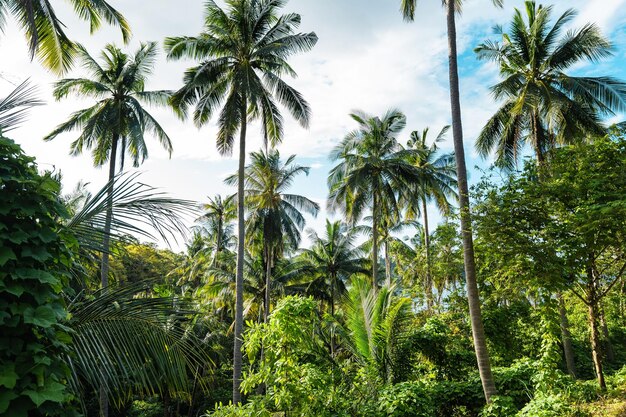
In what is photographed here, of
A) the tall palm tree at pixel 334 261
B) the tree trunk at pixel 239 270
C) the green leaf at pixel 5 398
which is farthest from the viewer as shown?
the tall palm tree at pixel 334 261

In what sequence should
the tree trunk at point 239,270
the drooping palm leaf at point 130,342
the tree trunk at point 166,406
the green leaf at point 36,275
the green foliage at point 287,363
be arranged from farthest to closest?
the tree trunk at point 166,406 < the tree trunk at point 239,270 < the green foliage at point 287,363 < the drooping palm leaf at point 130,342 < the green leaf at point 36,275

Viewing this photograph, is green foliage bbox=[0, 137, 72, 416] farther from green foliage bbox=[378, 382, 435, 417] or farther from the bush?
the bush

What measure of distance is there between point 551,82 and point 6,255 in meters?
16.4

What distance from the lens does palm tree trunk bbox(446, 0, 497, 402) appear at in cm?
796

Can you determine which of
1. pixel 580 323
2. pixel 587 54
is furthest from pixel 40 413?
pixel 580 323

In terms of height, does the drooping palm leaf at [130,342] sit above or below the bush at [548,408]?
above

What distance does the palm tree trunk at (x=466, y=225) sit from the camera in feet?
26.1

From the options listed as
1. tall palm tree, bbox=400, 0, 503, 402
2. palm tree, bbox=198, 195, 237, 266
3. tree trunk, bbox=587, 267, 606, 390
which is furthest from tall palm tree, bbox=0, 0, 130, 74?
palm tree, bbox=198, 195, 237, 266

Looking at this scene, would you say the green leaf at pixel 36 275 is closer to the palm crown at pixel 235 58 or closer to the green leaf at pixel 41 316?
the green leaf at pixel 41 316

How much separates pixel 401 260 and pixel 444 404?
19.8 metres

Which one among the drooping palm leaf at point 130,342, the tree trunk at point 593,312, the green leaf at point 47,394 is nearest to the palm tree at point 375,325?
the tree trunk at point 593,312

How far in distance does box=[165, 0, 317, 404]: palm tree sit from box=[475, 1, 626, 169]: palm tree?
695 centimetres

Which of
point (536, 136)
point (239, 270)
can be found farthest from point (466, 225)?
point (239, 270)

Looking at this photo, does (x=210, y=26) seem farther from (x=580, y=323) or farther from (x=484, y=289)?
(x=580, y=323)
